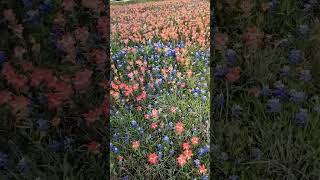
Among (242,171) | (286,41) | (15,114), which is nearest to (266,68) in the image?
(286,41)

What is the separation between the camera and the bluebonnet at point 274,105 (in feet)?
11.8

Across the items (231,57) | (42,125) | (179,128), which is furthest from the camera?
(231,57)

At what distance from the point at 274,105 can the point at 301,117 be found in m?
0.20

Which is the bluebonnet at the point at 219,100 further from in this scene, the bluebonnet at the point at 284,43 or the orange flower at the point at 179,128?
the bluebonnet at the point at 284,43

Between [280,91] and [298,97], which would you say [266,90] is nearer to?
[280,91]

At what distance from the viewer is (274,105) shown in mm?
3609

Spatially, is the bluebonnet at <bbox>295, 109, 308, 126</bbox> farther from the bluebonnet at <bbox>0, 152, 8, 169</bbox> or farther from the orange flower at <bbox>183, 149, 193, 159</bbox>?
the bluebonnet at <bbox>0, 152, 8, 169</bbox>

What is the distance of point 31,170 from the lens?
3396mm

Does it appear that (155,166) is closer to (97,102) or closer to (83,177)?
(83,177)

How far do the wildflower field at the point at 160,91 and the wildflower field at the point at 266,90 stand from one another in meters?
0.22

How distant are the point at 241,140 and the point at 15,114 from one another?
145 cm

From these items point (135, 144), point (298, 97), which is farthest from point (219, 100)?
point (135, 144)

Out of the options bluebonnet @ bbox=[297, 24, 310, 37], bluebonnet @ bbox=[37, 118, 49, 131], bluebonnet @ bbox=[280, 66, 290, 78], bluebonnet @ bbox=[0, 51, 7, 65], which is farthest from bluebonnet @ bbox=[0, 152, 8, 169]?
bluebonnet @ bbox=[297, 24, 310, 37]

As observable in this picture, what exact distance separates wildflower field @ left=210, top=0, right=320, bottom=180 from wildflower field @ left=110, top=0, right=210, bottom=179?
0.71 ft
